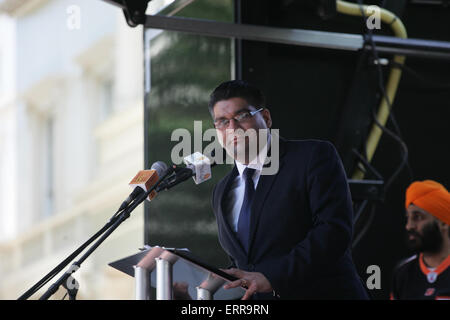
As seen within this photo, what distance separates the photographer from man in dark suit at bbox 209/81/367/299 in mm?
2340

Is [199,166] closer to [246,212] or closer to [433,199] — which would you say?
[246,212]

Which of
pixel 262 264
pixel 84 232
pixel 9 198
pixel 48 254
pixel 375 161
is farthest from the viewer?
pixel 9 198

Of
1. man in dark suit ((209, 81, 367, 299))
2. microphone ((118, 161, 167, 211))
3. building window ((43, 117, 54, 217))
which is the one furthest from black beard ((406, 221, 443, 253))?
building window ((43, 117, 54, 217))

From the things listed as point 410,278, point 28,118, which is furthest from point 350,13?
point 28,118

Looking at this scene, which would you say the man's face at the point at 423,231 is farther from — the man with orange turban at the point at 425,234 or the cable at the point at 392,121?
the cable at the point at 392,121

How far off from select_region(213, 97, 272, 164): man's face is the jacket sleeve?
0.67ft

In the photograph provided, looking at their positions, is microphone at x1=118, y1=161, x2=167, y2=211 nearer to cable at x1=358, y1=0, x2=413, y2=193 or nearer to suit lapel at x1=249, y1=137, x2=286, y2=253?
suit lapel at x1=249, y1=137, x2=286, y2=253

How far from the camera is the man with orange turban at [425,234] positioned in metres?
3.68

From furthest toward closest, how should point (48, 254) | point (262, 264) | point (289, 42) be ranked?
point (48, 254) → point (289, 42) → point (262, 264)

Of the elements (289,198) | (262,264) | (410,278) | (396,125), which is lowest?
(410,278)

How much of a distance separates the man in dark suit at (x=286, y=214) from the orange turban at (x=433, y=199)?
1354 millimetres

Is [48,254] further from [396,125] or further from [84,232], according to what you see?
[396,125]

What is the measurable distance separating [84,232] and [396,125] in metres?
6.72

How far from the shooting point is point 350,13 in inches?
149
